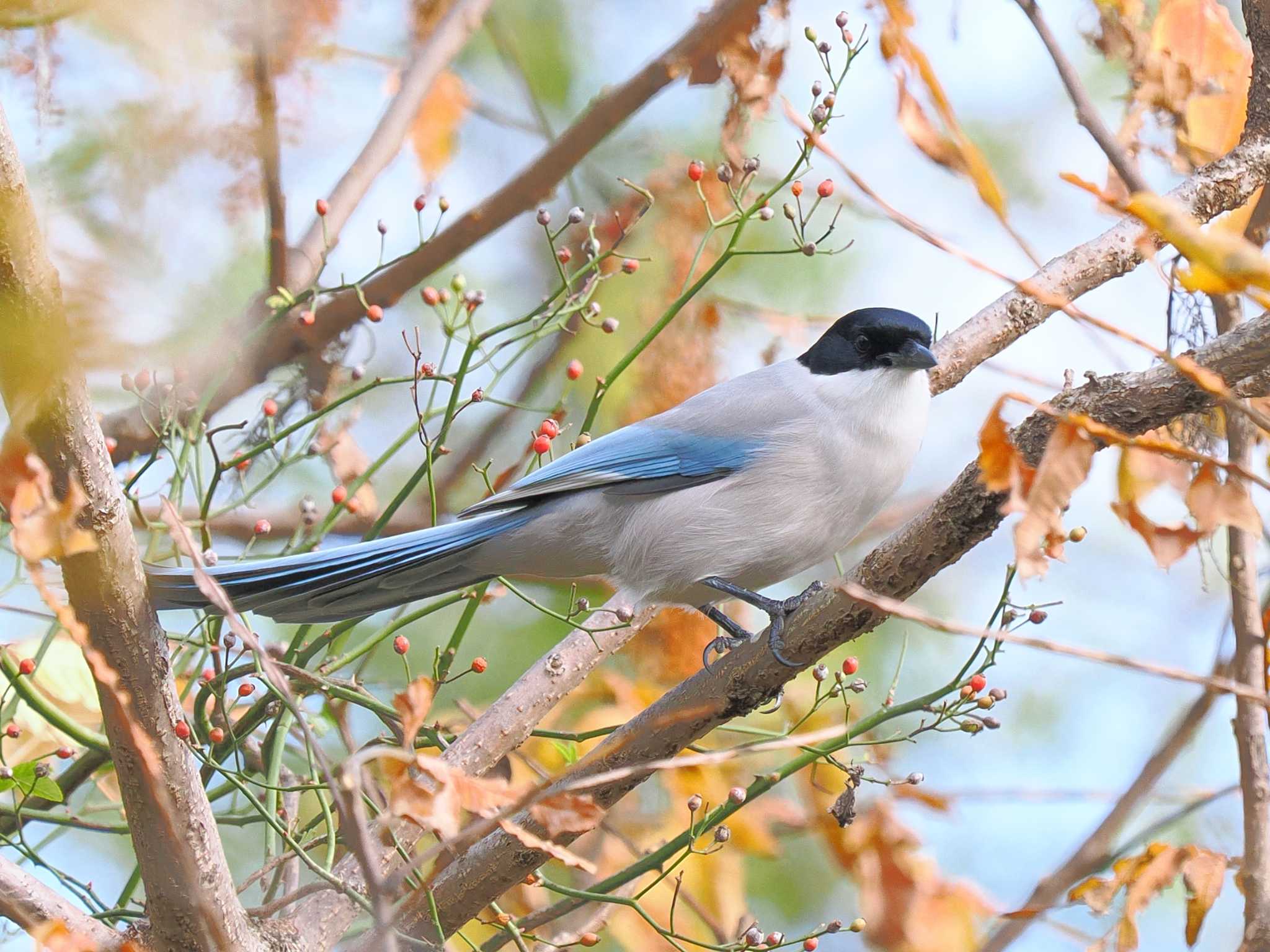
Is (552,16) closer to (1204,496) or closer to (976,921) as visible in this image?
(976,921)

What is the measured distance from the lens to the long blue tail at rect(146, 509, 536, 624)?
2867mm

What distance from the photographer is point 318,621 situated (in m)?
2.90

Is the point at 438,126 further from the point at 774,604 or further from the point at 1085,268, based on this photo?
the point at 774,604

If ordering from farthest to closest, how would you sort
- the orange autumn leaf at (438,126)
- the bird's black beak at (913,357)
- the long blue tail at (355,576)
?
the orange autumn leaf at (438,126)
the bird's black beak at (913,357)
the long blue tail at (355,576)

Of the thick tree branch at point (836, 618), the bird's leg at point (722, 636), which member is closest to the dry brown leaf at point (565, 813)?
the thick tree branch at point (836, 618)

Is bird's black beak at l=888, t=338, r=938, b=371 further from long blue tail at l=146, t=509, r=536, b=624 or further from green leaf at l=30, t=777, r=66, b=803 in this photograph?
green leaf at l=30, t=777, r=66, b=803

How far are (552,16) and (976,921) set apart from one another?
463 centimetres

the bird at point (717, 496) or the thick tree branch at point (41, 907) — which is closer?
the thick tree branch at point (41, 907)

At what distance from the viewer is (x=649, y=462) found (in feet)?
12.3

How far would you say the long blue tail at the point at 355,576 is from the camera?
2867 millimetres

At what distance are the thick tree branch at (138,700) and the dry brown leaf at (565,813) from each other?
448 mm

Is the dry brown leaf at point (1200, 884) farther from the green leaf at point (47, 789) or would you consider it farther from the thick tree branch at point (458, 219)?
the thick tree branch at point (458, 219)

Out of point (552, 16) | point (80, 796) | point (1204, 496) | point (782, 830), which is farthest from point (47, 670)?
point (552, 16)

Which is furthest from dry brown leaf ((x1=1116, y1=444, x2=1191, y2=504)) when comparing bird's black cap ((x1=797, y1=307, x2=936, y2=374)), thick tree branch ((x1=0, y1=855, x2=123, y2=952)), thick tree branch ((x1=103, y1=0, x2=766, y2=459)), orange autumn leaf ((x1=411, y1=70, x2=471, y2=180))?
orange autumn leaf ((x1=411, y1=70, x2=471, y2=180))
